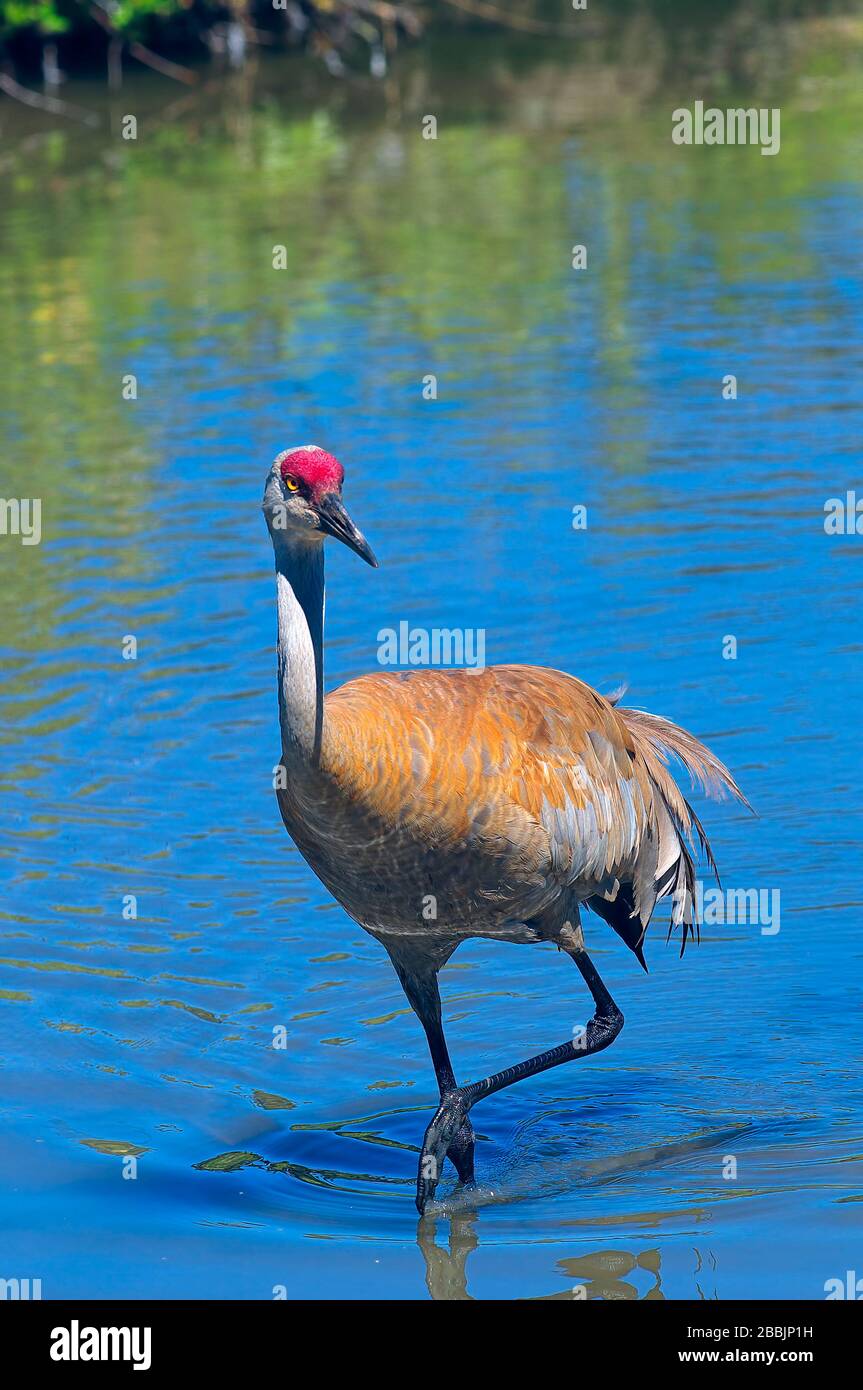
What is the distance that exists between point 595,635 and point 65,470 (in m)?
4.24

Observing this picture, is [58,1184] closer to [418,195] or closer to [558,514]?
[558,514]

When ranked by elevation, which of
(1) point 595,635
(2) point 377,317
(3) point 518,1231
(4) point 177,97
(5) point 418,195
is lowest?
(3) point 518,1231

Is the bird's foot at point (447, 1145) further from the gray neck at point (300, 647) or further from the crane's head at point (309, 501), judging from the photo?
the crane's head at point (309, 501)

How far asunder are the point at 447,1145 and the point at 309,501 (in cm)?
180

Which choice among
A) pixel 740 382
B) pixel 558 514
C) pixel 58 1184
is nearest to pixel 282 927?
pixel 58 1184

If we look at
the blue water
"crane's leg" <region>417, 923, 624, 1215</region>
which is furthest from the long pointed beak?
the blue water

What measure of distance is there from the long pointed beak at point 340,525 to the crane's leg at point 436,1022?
1.30m

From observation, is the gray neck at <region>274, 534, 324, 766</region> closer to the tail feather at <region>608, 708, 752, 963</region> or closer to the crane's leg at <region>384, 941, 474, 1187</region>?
the crane's leg at <region>384, 941, 474, 1187</region>

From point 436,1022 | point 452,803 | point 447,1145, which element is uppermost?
point 452,803

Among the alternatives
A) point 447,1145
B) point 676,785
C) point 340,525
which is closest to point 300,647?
point 340,525

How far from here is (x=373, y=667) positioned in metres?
8.73

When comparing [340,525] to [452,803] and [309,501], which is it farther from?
[452,803]

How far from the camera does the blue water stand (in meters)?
5.06

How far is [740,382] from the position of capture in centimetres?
1220
